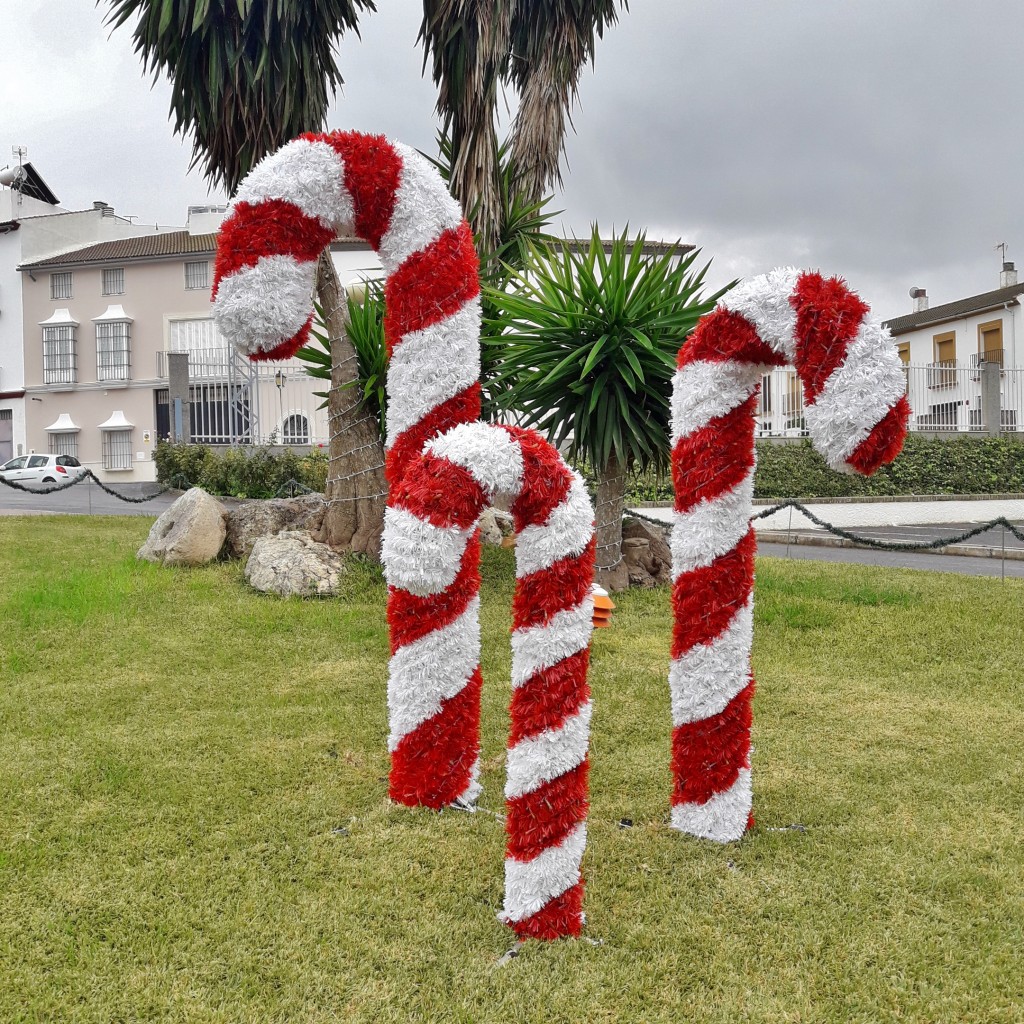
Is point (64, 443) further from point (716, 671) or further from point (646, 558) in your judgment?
point (716, 671)

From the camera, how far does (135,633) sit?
6129 millimetres

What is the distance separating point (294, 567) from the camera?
7.25 metres

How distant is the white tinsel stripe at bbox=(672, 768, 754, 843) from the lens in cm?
329

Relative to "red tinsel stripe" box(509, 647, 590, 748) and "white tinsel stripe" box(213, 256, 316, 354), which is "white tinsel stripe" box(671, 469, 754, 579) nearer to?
"red tinsel stripe" box(509, 647, 590, 748)

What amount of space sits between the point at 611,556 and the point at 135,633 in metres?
3.83

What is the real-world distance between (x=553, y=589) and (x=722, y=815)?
4.23ft

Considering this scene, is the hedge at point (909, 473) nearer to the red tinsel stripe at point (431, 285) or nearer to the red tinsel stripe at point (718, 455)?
the red tinsel stripe at point (431, 285)

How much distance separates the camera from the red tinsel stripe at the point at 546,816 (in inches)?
104

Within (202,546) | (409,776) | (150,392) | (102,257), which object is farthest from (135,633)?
(102,257)

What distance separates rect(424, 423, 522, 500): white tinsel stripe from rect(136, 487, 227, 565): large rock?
237 inches

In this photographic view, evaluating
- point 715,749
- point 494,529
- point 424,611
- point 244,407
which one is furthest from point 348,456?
point 244,407

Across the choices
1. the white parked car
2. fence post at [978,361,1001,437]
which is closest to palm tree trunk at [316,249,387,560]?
fence post at [978,361,1001,437]

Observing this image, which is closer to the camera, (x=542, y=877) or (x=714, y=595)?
(x=542, y=877)

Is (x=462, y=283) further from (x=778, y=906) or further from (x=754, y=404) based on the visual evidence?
(x=778, y=906)
